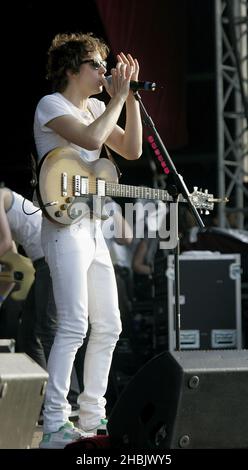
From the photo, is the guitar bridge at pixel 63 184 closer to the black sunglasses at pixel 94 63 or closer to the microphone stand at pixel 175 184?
the microphone stand at pixel 175 184

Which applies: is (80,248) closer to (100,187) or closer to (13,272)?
→ (100,187)

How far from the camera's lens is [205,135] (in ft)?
47.3

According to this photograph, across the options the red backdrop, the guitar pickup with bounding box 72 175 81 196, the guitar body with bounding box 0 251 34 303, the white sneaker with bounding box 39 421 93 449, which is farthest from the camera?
the red backdrop

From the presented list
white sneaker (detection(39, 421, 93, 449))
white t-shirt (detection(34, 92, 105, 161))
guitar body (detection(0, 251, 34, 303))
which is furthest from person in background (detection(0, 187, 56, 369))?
white sneaker (detection(39, 421, 93, 449))

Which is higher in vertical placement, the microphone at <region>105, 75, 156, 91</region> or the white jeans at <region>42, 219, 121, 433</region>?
the microphone at <region>105, 75, 156, 91</region>

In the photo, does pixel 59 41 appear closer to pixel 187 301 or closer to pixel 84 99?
pixel 84 99

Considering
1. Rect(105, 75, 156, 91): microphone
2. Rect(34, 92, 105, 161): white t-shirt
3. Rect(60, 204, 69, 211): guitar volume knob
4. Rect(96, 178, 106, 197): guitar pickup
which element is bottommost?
Rect(60, 204, 69, 211): guitar volume knob

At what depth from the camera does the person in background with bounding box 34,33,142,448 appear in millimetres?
3918

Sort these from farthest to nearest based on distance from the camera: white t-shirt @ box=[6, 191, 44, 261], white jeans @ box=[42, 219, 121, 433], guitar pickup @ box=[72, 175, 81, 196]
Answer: white t-shirt @ box=[6, 191, 44, 261]
guitar pickup @ box=[72, 175, 81, 196]
white jeans @ box=[42, 219, 121, 433]

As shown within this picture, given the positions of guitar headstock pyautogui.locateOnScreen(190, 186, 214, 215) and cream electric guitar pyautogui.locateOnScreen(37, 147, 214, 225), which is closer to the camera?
cream electric guitar pyautogui.locateOnScreen(37, 147, 214, 225)

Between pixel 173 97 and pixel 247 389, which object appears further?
pixel 173 97

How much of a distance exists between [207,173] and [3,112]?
409 cm

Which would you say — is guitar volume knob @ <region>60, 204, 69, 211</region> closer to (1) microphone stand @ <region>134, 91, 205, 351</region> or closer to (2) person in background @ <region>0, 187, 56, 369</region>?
(1) microphone stand @ <region>134, 91, 205, 351</region>
